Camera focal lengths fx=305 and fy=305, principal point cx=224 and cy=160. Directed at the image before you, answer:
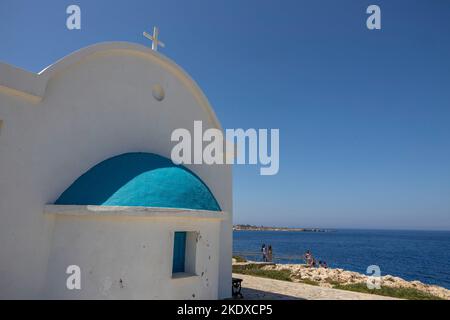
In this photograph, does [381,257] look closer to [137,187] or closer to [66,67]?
[137,187]

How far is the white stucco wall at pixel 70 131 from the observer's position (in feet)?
20.7

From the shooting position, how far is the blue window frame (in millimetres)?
7777

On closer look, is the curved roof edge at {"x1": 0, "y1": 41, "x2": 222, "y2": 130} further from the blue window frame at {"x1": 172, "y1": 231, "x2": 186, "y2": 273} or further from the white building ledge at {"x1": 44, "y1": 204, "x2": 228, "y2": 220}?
the blue window frame at {"x1": 172, "y1": 231, "x2": 186, "y2": 273}

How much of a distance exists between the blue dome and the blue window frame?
877 millimetres

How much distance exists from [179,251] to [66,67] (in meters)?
5.35

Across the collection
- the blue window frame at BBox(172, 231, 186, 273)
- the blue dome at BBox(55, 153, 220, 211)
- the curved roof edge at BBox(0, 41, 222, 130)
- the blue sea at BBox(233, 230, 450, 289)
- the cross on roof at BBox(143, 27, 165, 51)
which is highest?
the cross on roof at BBox(143, 27, 165, 51)

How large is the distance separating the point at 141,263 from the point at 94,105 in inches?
166

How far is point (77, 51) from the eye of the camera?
760cm

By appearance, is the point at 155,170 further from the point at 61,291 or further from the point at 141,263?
the point at 61,291

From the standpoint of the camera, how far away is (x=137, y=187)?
7254 mm

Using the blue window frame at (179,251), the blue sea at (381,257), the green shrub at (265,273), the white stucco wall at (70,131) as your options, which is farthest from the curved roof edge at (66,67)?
the blue sea at (381,257)

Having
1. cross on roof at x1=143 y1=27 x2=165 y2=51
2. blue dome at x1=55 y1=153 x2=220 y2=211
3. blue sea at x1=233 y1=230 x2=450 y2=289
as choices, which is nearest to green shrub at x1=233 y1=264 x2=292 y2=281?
blue sea at x1=233 y1=230 x2=450 y2=289

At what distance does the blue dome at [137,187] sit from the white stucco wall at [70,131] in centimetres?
36

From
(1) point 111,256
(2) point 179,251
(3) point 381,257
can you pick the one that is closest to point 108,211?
(1) point 111,256
